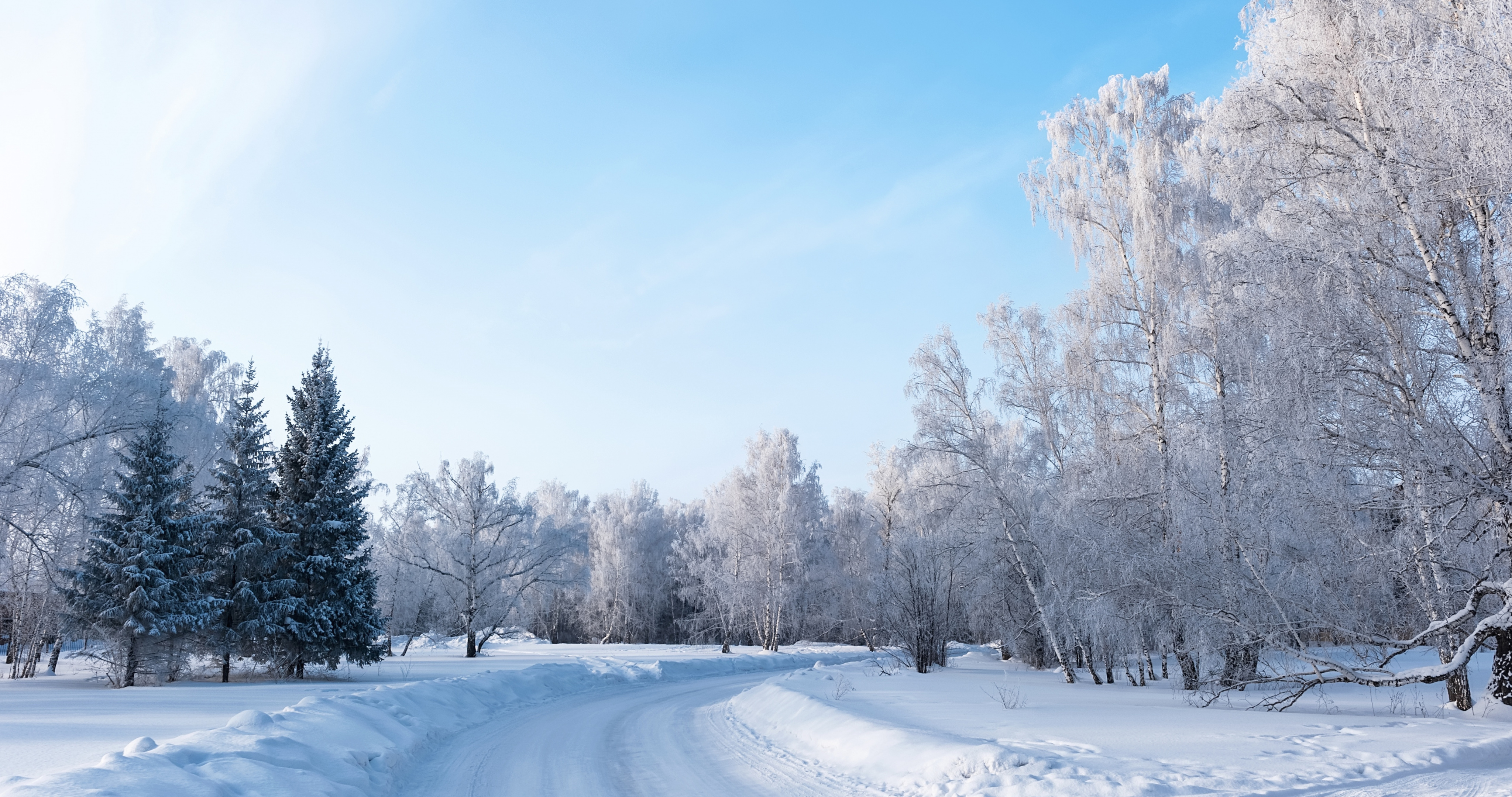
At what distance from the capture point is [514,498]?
1486 inches

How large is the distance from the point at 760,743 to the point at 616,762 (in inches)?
79.6

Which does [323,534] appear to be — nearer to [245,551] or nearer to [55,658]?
[245,551]

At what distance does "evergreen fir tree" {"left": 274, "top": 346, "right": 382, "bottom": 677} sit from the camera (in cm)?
1928

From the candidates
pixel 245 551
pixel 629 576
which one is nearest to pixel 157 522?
pixel 245 551

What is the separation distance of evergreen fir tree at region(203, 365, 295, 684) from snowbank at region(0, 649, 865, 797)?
637 cm

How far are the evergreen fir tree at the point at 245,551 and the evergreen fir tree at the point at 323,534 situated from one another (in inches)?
14.6

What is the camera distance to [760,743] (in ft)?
33.4

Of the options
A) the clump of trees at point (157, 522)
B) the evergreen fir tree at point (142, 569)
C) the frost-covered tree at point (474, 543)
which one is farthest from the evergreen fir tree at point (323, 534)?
the frost-covered tree at point (474, 543)

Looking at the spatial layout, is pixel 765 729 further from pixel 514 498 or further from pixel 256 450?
pixel 514 498

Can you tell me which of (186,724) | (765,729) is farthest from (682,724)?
(186,724)

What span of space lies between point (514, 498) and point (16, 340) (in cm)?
2141

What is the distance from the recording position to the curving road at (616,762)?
7.47 meters

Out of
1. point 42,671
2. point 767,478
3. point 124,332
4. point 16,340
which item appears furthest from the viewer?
point 767,478

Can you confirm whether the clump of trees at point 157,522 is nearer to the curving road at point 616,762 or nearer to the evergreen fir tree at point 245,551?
the evergreen fir tree at point 245,551
